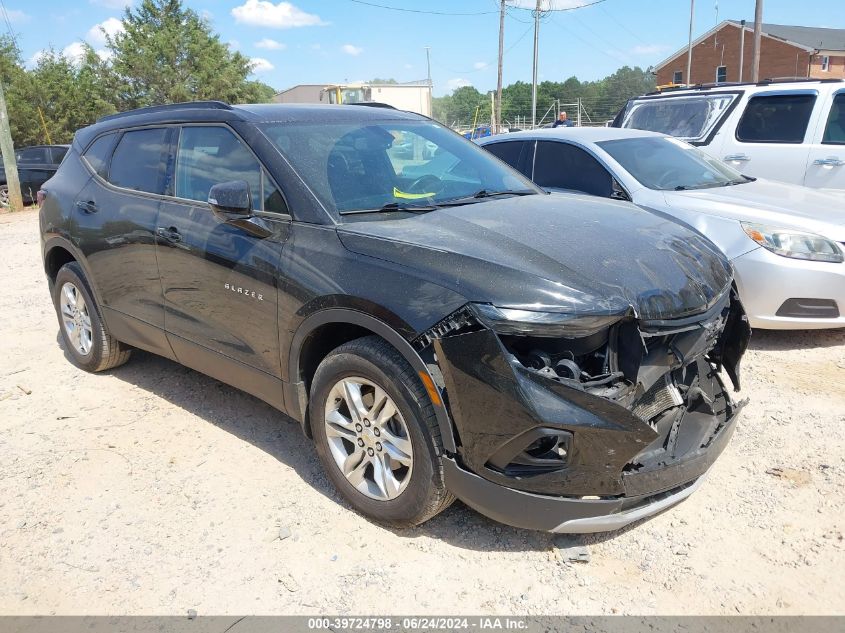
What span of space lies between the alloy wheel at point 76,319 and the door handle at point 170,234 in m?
1.41

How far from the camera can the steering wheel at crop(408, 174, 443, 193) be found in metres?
3.68

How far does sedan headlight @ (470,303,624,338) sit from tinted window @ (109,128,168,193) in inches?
103

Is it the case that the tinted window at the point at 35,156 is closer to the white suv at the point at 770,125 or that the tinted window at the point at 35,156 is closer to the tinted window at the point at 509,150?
the tinted window at the point at 509,150

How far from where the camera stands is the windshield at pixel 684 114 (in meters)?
8.09

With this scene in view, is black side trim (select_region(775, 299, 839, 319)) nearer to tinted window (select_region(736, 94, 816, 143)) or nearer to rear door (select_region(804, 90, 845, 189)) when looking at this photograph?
rear door (select_region(804, 90, 845, 189))

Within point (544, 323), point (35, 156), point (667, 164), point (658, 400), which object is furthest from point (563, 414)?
point (35, 156)

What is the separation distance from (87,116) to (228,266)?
32.7 metres

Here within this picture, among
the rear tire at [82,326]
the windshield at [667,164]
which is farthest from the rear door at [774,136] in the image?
the rear tire at [82,326]

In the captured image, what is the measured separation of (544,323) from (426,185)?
1484 mm

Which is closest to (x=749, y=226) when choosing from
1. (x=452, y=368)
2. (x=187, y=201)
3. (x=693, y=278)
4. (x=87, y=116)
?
(x=693, y=278)

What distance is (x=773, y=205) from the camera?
5348mm

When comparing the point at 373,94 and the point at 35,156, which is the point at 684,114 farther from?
the point at 373,94

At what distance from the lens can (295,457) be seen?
153 inches

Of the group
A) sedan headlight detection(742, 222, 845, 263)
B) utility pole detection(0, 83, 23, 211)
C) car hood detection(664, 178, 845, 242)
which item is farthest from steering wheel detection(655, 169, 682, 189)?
utility pole detection(0, 83, 23, 211)
